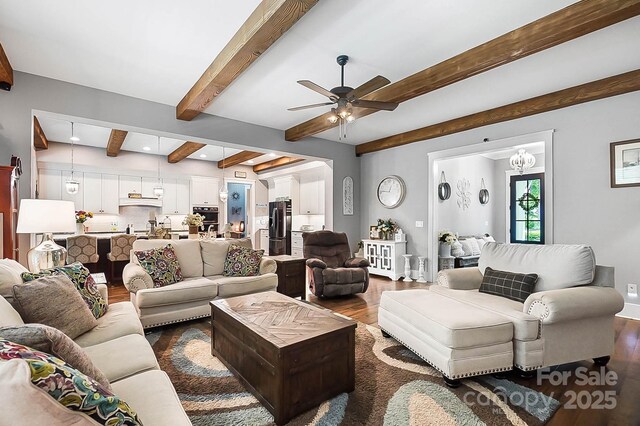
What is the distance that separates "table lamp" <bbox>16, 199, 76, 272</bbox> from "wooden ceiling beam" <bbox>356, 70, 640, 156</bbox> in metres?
4.98

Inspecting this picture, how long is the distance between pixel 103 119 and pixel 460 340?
15.0 ft

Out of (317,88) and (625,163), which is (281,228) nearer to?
(317,88)

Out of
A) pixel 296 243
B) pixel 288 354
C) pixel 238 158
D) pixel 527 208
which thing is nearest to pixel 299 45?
pixel 288 354

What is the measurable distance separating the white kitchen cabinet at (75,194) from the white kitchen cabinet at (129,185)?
2.41 ft

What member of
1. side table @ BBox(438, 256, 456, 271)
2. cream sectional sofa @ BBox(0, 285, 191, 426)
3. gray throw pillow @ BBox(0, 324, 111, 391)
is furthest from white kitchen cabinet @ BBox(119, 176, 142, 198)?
gray throw pillow @ BBox(0, 324, 111, 391)

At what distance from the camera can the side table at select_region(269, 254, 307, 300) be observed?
418 cm

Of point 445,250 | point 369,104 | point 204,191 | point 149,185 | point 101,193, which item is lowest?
point 445,250

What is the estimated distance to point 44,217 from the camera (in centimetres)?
250

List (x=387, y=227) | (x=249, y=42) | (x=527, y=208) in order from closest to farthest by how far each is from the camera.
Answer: (x=249, y=42) → (x=387, y=227) → (x=527, y=208)

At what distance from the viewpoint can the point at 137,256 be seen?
3.42m

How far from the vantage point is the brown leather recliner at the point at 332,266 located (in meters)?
4.24

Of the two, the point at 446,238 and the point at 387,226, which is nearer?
the point at 446,238

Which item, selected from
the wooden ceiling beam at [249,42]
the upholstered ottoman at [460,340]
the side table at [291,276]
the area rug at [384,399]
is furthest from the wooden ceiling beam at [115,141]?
the upholstered ottoman at [460,340]

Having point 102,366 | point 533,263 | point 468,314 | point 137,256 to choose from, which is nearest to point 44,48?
point 137,256
